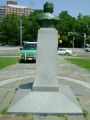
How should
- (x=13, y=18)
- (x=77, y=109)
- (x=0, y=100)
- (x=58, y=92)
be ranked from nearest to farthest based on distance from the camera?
(x=77, y=109) < (x=58, y=92) < (x=0, y=100) < (x=13, y=18)

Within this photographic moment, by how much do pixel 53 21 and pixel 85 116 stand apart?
8.94 ft

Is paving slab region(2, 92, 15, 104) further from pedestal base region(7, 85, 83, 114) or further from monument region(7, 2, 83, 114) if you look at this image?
pedestal base region(7, 85, 83, 114)

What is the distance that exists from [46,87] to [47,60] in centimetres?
74

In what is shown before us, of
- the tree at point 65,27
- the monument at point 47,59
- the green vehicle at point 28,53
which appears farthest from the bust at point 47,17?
the tree at point 65,27

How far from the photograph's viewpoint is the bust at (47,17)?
4.70 m

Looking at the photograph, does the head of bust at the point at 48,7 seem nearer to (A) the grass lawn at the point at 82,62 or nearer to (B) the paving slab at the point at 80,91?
(B) the paving slab at the point at 80,91

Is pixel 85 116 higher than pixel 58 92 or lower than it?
lower

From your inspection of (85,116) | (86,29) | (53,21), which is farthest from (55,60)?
(86,29)

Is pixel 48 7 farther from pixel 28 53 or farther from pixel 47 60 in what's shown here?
pixel 28 53

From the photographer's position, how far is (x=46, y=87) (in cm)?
453

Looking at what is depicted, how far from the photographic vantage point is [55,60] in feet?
15.1

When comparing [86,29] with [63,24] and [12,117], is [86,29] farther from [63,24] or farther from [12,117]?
[12,117]

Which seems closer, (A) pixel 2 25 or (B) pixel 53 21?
(B) pixel 53 21

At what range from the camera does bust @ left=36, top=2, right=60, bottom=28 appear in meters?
4.70
